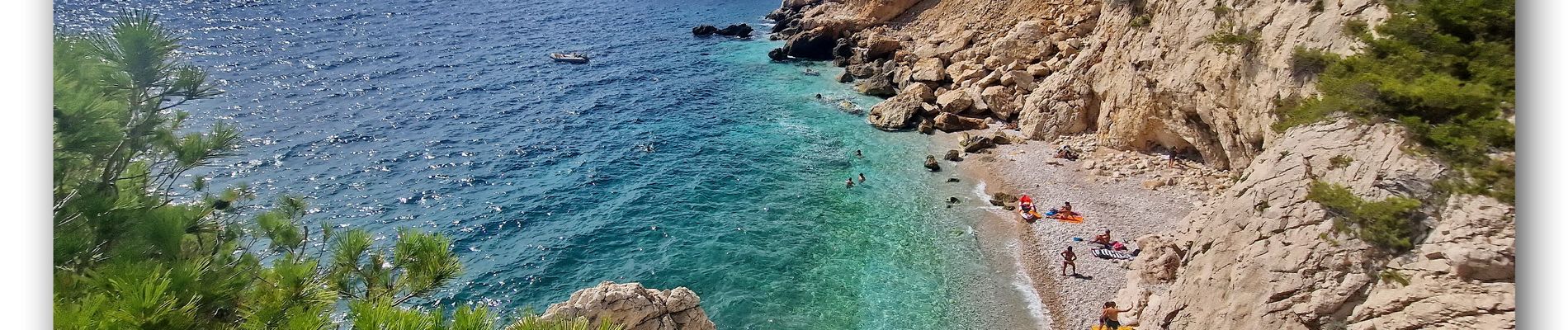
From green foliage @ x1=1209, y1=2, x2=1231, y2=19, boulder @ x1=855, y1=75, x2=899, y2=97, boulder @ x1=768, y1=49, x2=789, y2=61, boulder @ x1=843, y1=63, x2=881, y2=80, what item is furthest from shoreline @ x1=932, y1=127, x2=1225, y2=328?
boulder @ x1=768, y1=49, x2=789, y2=61

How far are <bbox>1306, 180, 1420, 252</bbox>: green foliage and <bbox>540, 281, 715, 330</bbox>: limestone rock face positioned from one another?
43.2 ft

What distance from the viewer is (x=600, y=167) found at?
36.0m

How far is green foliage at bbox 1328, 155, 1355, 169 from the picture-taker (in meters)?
12.8

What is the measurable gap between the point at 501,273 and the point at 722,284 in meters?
8.18

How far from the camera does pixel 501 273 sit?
1009 inches

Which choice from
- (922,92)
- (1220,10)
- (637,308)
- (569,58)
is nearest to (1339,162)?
(1220,10)

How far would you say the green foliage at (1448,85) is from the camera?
894 centimetres

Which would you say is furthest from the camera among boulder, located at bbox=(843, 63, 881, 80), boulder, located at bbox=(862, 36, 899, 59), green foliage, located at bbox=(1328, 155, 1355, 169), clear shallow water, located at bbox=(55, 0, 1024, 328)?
boulder, located at bbox=(862, 36, 899, 59)

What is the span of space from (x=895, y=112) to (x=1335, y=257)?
29.9 metres

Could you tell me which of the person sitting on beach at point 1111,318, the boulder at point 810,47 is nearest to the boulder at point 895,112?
the boulder at point 810,47

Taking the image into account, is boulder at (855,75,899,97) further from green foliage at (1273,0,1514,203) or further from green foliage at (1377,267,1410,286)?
green foliage at (1377,267,1410,286)

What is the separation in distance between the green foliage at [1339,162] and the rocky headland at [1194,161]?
0.04 metres

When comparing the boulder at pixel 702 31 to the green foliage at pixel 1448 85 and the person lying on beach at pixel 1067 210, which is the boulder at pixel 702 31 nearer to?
the person lying on beach at pixel 1067 210
